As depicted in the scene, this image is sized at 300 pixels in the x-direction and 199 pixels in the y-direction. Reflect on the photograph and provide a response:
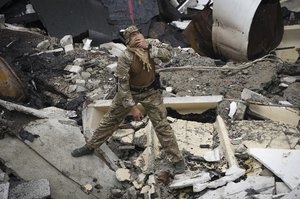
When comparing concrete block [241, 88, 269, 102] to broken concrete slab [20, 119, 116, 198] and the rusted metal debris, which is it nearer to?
the rusted metal debris

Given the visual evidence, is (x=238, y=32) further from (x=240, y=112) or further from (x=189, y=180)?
(x=189, y=180)

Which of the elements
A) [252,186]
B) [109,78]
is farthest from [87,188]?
[109,78]

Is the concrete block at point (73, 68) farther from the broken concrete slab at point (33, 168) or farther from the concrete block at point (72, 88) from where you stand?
the broken concrete slab at point (33, 168)

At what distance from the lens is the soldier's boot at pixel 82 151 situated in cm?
541

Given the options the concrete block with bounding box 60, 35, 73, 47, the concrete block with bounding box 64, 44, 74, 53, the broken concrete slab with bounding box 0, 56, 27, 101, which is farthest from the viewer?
the concrete block with bounding box 60, 35, 73, 47

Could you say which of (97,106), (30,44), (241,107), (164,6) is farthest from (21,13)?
(241,107)

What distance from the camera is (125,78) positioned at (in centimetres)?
455

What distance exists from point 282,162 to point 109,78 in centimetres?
350

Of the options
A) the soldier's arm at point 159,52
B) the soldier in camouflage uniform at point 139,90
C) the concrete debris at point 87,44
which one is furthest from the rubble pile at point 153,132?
the soldier's arm at point 159,52

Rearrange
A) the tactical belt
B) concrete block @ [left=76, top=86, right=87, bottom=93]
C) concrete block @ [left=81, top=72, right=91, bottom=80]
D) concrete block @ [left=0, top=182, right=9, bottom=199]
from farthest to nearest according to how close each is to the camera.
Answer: concrete block @ [left=81, top=72, right=91, bottom=80]
concrete block @ [left=76, top=86, right=87, bottom=93]
the tactical belt
concrete block @ [left=0, top=182, right=9, bottom=199]

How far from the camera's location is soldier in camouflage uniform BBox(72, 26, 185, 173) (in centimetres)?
457

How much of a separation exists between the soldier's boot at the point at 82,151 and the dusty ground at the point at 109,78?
1.01m

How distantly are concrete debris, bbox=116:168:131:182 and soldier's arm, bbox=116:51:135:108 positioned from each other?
1047 mm

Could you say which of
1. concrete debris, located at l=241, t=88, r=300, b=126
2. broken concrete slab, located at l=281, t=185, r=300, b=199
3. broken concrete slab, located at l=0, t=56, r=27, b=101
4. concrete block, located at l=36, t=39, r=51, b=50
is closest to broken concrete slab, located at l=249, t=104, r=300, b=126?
concrete debris, located at l=241, t=88, r=300, b=126
